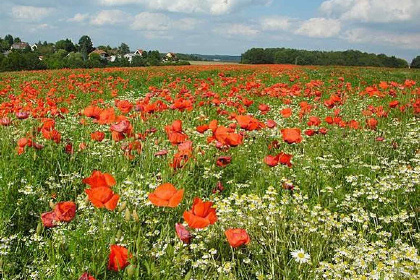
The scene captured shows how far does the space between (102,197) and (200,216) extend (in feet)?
1.67

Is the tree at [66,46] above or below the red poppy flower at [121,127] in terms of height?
above

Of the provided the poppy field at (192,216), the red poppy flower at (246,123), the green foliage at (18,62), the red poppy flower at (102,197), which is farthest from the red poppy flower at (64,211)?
the green foliage at (18,62)

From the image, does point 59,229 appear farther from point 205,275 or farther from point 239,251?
point 239,251

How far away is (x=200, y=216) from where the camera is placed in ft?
6.50

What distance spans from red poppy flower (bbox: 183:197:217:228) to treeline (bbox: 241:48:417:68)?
65568mm

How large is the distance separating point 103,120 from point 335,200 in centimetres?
215

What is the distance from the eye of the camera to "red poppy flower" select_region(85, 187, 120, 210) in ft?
6.38

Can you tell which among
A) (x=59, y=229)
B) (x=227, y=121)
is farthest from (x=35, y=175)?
(x=227, y=121)

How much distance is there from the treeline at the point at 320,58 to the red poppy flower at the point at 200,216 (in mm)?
65568

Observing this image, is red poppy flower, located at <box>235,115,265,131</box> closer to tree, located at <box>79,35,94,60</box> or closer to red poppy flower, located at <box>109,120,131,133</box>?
red poppy flower, located at <box>109,120,131,133</box>

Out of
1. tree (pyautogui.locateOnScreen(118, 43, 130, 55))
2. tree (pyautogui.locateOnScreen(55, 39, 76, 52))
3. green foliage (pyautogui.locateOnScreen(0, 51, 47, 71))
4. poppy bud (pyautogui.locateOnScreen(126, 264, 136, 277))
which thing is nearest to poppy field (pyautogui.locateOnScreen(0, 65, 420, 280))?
poppy bud (pyautogui.locateOnScreen(126, 264, 136, 277))

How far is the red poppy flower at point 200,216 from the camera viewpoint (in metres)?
1.94

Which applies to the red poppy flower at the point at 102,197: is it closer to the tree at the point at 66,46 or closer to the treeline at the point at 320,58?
the treeline at the point at 320,58

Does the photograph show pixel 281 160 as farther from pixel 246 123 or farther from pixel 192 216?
pixel 192 216
